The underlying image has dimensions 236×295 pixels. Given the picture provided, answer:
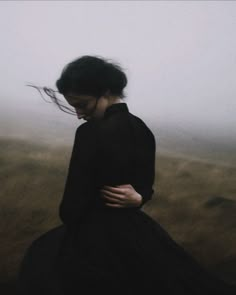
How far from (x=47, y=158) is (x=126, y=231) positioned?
0.75 meters

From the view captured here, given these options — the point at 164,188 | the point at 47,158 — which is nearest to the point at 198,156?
the point at 164,188

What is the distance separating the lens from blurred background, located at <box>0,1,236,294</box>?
1.62 metres

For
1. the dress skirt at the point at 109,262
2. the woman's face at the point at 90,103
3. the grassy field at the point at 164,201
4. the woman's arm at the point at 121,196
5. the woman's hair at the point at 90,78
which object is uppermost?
the woman's hair at the point at 90,78

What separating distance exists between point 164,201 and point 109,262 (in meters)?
0.73

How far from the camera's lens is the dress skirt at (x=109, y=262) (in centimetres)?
95

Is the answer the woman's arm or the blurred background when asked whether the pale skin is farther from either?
the blurred background

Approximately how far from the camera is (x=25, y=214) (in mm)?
1582

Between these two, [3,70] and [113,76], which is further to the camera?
[3,70]

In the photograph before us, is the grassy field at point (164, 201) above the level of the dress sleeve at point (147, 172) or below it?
below

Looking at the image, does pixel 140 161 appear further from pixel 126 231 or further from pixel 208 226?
pixel 208 226

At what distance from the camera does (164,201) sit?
1.65m

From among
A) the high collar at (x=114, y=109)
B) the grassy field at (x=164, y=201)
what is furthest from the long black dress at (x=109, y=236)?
the grassy field at (x=164, y=201)

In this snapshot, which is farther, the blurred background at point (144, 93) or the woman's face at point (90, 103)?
the blurred background at point (144, 93)

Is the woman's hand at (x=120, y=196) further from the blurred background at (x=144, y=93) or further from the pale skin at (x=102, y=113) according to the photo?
the blurred background at (x=144, y=93)
